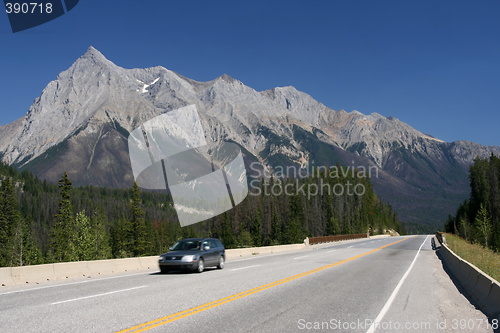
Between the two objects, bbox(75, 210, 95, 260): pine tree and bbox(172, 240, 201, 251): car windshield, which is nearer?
bbox(172, 240, 201, 251): car windshield

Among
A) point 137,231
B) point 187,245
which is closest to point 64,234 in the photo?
point 137,231

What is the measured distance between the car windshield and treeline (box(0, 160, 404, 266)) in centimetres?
4468

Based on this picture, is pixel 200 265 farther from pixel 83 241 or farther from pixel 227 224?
pixel 227 224

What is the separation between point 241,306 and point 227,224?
9830 centimetres

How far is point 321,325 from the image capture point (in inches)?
294

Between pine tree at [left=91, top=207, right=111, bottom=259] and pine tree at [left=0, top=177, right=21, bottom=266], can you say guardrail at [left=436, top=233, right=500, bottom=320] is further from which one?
pine tree at [left=91, top=207, right=111, bottom=259]

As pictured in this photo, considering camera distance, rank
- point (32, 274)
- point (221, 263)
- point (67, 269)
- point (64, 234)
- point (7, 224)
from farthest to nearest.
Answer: point (7, 224) < point (64, 234) < point (221, 263) < point (67, 269) < point (32, 274)

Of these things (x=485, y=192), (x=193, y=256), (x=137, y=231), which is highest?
(x=485, y=192)

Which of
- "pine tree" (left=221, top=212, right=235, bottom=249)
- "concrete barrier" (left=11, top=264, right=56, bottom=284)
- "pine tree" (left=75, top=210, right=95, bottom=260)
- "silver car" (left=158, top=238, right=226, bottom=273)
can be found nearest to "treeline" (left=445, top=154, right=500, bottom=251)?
"pine tree" (left=221, top=212, right=235, bottom=249)

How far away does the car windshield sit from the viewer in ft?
59.7

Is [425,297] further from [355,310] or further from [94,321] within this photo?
[94,321]

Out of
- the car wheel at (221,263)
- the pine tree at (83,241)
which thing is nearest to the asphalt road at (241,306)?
the car wheel at (221,263)

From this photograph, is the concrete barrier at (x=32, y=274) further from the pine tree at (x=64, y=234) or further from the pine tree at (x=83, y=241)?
the pine tree at (x=83, y=241)

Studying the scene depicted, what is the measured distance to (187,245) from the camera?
18.4 meters
